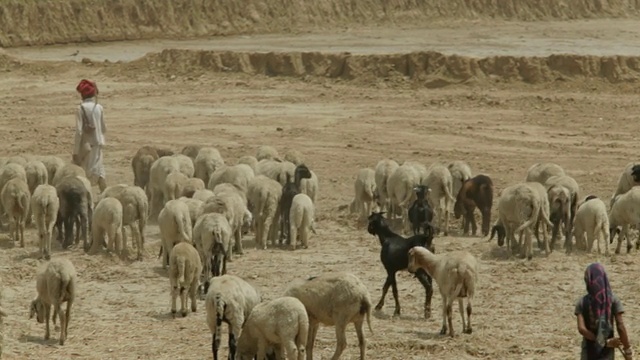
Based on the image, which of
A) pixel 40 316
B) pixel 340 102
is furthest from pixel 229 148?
pixel 40 316

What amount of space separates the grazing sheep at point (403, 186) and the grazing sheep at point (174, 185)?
3.34 meters

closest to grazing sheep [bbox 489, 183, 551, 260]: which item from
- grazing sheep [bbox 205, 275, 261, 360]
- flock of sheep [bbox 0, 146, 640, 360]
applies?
flock of sheep [bbox 0, 146, 640, 360]

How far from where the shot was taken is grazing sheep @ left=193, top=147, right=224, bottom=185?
75.0 feet

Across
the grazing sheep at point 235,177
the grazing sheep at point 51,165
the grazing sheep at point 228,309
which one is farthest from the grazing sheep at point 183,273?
the grazing sheep at point 51,165

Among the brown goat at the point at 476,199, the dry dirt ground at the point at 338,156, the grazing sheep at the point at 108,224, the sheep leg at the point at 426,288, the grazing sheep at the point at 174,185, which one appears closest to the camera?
the dry dirt ground at the point at 338,156

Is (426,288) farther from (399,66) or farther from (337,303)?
(399,66)

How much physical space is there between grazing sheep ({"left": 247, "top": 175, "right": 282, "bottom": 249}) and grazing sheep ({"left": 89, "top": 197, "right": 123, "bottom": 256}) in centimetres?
221

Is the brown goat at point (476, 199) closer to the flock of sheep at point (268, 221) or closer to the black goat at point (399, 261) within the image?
the flock of sheep at point (268, 221)

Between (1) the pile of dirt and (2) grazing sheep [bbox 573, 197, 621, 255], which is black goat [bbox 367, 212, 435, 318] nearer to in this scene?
(2) grazing sheep [bbox 573, 197, 621, 255]

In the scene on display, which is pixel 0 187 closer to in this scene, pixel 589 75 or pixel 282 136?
pixel 282 136

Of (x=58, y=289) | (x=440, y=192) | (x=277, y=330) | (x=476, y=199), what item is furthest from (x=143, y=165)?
(x=277, y=330)

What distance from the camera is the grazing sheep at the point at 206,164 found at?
75.0 feet

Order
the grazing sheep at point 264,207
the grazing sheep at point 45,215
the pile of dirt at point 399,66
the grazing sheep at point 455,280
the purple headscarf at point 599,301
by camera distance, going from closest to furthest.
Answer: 1. the purple headscarf at point 599,301
2. the grazing sheep at point 455,280
3. the grazing sheep at point 45,215
4. the grazing sheep at point 264,207
5. the pile of dirt at point 399,66

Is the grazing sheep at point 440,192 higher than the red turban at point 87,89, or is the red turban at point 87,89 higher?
the red turban at point 87,89
